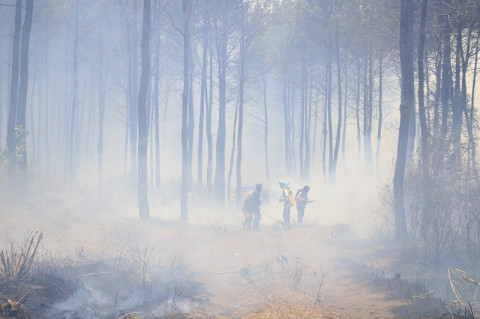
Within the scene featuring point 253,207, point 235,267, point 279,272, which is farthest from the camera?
point 253,207

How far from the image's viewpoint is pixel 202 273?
1177cm

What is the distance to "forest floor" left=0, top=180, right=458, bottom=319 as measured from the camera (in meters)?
7.62

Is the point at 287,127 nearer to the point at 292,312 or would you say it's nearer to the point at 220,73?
the point at 220,73

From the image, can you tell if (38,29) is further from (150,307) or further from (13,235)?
(150,307)

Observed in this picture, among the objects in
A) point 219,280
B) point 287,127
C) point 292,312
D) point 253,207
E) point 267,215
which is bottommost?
point 219,280

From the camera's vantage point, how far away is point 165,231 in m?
15.6

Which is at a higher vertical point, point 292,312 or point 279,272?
point 292,312

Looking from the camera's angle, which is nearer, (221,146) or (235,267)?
(235,267)

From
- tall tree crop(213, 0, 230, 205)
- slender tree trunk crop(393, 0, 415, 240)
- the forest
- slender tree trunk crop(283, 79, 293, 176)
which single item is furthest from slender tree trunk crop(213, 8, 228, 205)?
slender tree trunk crop(393, 0, 415, 240)

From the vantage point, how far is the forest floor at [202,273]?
7617 mm

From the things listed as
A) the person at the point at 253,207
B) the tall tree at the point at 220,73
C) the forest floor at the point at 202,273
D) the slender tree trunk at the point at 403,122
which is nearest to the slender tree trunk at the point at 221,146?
the tall tree at the point at 220,73

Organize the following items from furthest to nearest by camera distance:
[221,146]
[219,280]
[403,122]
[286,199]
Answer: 1. [221,146]
2. [286,199]
3. [403,122]
4. [219,280]

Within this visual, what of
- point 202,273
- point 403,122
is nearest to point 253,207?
point 202,273

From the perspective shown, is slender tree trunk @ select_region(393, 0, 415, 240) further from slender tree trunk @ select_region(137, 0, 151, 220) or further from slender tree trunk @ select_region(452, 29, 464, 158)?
slender tree trunk @ select_region(137, 0, 151, 220)
